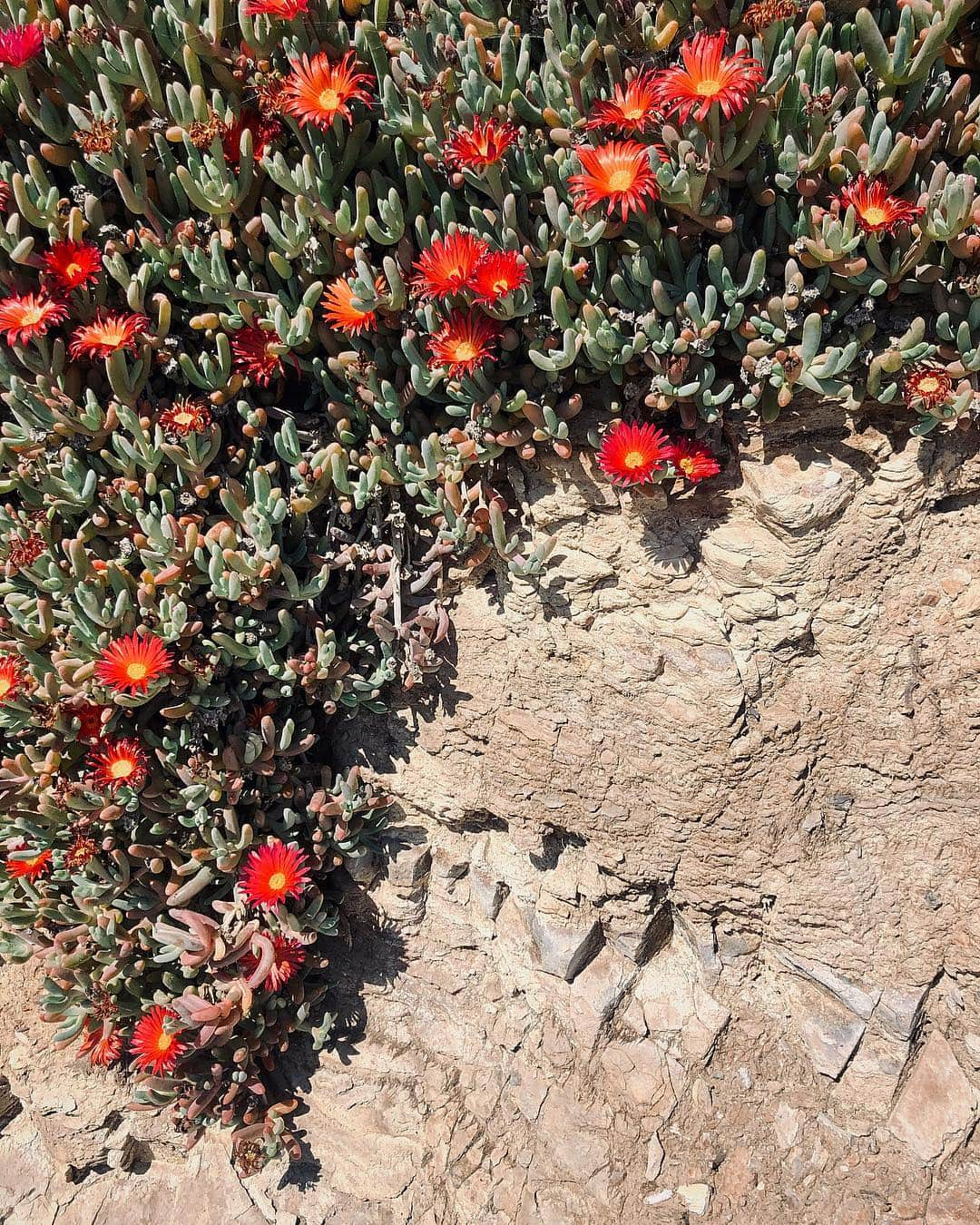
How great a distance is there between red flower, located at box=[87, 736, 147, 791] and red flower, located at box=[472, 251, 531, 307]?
1.63 meters

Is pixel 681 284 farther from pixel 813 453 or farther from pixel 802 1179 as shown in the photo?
pixel 802 1179

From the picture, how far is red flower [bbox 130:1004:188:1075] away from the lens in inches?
107

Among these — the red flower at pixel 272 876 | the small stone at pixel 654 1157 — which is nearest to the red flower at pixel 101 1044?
the red flower at pixel 272 876

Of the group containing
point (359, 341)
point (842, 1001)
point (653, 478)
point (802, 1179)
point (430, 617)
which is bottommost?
point (802, 1179)

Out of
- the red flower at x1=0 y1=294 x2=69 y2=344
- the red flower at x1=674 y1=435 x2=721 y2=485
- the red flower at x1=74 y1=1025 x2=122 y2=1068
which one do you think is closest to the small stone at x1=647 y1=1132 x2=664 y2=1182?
the red flower at x1=74 y1=1025 x2=122 y2=1068

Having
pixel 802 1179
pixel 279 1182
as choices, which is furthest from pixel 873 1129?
pixel 279 1182

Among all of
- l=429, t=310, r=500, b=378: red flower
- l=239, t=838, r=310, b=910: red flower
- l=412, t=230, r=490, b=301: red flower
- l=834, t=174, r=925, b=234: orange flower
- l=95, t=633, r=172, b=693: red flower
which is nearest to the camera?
l=834, t=174, r=925, b=234: orange flower

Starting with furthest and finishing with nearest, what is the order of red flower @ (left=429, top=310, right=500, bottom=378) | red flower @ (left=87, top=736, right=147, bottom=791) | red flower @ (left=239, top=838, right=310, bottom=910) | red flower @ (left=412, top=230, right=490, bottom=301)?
1. red flower @ (left=239, top=838, right=310, bottom=910)
2. red flower @ (left=87, top=736, right=147, bottom=791)
3. red flower @ (left=429, top=310, right=500, bottom=378)
4. red flower @ (left=412, top=230, right=490, bottom=301)

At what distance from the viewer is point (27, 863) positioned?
272cm

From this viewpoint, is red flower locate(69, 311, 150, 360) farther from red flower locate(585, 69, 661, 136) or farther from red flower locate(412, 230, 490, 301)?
red flower locate(585, 69, 661, 136)

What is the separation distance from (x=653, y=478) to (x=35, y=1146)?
333 centimetres

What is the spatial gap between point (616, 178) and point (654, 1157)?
283cm

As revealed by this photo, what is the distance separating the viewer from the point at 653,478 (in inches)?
88.1

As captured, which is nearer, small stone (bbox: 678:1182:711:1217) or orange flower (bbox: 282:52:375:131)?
orange flower (bbox: 282:52:375:131)
